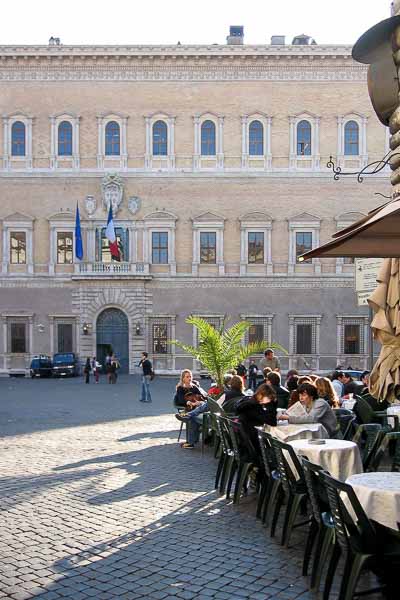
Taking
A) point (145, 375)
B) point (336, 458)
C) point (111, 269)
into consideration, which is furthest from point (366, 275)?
point (111, 269)

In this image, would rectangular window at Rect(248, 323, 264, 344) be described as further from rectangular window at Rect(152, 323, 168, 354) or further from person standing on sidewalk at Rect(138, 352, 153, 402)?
person standing on sidewalk at Rect(138, 352, 153, 402)

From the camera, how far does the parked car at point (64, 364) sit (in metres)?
32.3

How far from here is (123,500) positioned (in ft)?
27.3

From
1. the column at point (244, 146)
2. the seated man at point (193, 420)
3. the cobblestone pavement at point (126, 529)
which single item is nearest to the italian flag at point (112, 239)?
the column at point (244, 146)

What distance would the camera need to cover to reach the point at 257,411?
830 centimetres

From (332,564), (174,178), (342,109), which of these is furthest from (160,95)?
(332,564)

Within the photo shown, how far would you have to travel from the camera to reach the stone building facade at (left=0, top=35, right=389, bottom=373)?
3356cm

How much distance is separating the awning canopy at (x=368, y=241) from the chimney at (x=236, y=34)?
109ft

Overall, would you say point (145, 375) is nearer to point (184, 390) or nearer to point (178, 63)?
point (184, 390)

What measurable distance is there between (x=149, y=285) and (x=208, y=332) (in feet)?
64.1

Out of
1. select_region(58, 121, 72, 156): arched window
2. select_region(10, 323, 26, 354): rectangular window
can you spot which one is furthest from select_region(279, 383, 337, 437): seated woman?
select_region(58, 121, 72, 156): arched window

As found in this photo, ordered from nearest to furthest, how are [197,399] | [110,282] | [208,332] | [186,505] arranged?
[186,505] < [197,399] < [208,332] < [110,282]

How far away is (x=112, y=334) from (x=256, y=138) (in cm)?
1174

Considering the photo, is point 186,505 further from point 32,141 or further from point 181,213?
point 32,141
